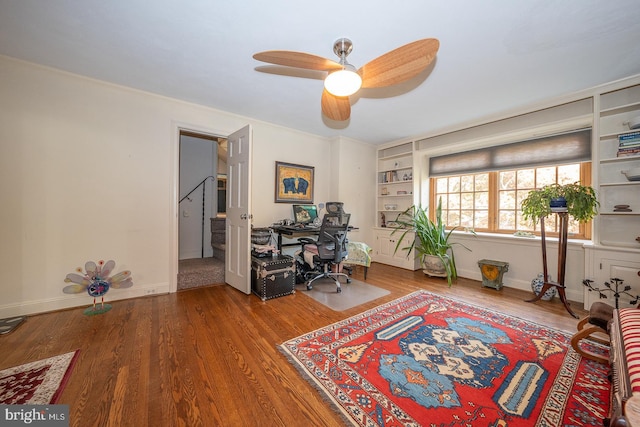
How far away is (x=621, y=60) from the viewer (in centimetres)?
206

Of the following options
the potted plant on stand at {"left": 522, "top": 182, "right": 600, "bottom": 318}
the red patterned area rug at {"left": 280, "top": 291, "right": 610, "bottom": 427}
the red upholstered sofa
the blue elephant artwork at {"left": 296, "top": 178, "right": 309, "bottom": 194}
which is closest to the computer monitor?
the blue elephant artwork at {"left": 296, "top": 178, "right": 309, "bottom": 194}

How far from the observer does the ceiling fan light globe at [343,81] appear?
1.59 m

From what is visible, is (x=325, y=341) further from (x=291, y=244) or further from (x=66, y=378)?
(x=291, y=244)

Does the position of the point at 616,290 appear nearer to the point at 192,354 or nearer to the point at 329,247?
the point at 329,247

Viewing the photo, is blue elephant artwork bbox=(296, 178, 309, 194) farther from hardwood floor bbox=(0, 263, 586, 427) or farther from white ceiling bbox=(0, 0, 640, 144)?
hardwood floor bbox=(0, 263, 586, 427)

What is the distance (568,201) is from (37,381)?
4.76m

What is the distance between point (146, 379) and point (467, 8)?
319cm

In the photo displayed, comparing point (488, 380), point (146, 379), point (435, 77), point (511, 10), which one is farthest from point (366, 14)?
point (146, 379)

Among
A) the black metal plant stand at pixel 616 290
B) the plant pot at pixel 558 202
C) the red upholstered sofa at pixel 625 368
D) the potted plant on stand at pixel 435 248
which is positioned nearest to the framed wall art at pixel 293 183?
the potted plant on stand at pixel 435 248

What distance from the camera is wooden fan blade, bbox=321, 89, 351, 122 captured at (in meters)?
2.15

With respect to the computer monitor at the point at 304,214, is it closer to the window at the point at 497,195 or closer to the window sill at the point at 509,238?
the window at the point at 497,195

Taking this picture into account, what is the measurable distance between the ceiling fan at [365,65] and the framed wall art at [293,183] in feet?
7.50

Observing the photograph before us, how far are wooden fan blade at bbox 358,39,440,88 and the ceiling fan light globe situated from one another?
0.40ft

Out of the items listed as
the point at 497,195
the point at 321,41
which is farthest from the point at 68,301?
the point at 497,195
